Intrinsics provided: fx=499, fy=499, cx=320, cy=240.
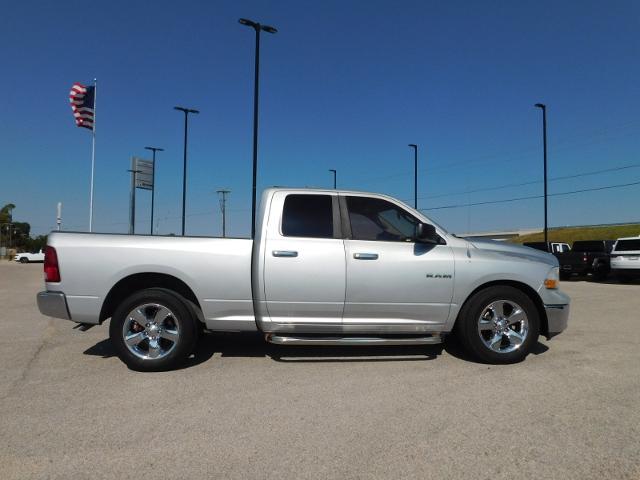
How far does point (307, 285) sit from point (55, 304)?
2.63 meters

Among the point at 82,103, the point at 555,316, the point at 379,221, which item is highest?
the point at 82,103

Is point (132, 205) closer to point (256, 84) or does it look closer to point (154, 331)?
point (256, 84)

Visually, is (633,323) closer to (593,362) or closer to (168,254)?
(593,362)

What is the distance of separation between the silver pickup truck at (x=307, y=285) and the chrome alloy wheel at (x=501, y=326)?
11 millimetres

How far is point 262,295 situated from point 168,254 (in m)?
1.08

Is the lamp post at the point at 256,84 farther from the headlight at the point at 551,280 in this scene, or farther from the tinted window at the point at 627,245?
the tinted window at the point at 627,245

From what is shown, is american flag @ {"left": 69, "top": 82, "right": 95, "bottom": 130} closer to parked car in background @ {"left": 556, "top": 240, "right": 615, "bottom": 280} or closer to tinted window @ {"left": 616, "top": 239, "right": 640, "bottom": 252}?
parked car in background @ {"left": 556, "top": 240, "right": 615, "bottom": 280}

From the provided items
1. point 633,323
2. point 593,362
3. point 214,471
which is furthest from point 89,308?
point 633,323

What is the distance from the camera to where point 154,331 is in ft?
17.2

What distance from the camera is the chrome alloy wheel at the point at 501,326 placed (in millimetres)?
5516

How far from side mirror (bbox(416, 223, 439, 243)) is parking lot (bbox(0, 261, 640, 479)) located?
1378mm

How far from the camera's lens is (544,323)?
564cm

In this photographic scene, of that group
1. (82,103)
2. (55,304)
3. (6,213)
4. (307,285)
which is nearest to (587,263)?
(307,285)

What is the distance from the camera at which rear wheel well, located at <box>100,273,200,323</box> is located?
211 inches
